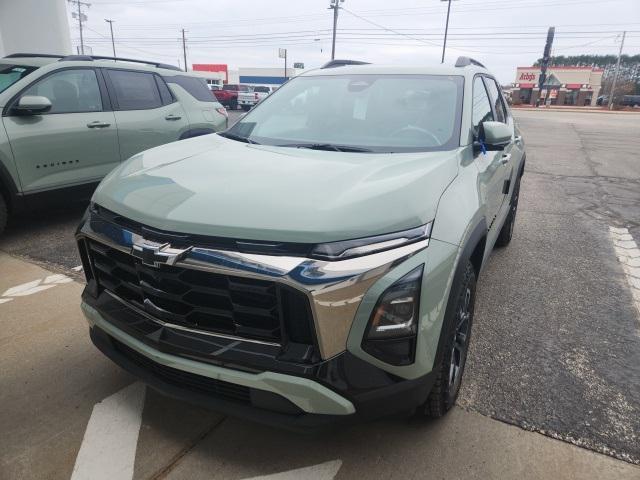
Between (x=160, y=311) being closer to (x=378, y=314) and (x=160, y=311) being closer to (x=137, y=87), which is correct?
(x=378, y=314)

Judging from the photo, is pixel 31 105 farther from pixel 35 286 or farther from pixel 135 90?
pixel 35 286

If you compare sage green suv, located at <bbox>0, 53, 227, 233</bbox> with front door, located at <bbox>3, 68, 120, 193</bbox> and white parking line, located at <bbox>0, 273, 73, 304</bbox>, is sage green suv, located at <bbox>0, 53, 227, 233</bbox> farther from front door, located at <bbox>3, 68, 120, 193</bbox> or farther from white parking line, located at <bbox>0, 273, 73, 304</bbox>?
white parking line, located at <bbox>0, 273, 73, 304</bbox>

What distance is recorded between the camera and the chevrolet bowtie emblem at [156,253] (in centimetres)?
176

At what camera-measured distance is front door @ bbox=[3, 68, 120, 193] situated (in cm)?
459

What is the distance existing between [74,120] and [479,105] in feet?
13.5

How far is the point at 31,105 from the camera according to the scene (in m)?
4.40

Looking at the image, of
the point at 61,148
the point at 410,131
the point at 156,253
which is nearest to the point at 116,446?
the point at 156,253

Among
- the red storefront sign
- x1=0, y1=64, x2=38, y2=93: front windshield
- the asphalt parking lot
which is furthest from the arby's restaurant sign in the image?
x1=0, y1=64, x2=38, y2=93: front windshield

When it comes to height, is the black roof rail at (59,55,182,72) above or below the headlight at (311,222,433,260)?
above

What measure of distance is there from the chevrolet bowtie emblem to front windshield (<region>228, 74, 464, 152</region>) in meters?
1.20

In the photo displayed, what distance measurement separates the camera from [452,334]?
6.88 ft

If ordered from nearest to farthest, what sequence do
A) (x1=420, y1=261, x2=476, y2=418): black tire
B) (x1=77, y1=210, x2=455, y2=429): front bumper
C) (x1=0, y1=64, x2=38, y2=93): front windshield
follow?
(x1=77, y1=210, x2=455, y2=429): front bumper, (x1=420, y1=261, x2=476, y2=418): black tire, (x1=0, y1=64, x2=38, y2=93): front windshield

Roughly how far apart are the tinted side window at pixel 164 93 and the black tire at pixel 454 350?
508 cm

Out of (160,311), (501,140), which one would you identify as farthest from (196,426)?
(501,140)
